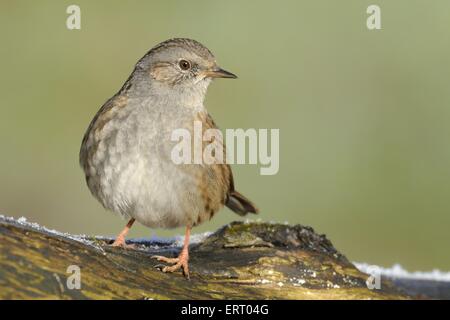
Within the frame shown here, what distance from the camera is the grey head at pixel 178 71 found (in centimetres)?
691

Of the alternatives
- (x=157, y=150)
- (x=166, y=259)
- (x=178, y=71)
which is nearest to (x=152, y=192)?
(x=157, y=150)

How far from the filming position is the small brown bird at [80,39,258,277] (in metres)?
6.21

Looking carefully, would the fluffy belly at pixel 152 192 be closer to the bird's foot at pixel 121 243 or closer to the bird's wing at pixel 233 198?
the bird's foot at pixel 121 243

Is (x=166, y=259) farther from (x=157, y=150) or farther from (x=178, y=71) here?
(x=178, y=71)

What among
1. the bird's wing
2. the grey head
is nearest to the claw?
the bird's wing

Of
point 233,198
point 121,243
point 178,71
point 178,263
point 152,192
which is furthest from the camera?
point 233,198

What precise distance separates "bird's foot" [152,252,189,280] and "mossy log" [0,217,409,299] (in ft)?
0.17

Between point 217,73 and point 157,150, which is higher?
point 217,73

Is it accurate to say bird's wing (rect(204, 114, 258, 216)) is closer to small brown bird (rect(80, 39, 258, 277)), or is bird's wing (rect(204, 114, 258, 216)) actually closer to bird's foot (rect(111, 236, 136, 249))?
small brown bird (rect(80, 39, 258, 277))

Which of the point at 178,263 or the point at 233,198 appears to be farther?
the point at 233,198

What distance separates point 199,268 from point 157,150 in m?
1.15

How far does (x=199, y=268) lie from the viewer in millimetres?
5332

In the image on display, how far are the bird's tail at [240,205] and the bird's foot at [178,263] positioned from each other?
2.09m
